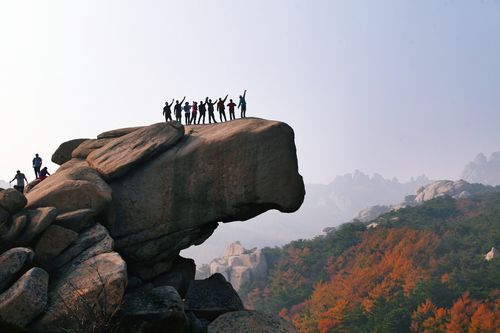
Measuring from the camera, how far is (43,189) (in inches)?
589

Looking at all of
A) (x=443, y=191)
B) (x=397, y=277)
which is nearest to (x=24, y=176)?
(x=397, y=277)

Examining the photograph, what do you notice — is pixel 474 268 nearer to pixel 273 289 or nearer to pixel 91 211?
pixel 273 289

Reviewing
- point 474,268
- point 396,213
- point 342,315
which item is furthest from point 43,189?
point 396,213

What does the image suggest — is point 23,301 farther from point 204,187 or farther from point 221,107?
point 221,107

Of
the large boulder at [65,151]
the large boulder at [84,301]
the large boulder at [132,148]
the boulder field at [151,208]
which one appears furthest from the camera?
the large boulder at [65,151]

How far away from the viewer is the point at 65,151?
19359 mm

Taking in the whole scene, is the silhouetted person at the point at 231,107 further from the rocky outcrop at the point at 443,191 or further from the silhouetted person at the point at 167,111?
the rocky outcrop at the point at 443,191

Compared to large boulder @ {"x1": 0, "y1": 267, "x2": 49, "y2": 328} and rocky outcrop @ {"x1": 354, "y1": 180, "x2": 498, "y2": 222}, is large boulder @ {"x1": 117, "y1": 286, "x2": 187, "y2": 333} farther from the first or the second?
rocky outcrop @ {"x1": 354, "y1": 180, "x2": 498, "y2": 222}

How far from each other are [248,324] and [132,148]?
7415 mm

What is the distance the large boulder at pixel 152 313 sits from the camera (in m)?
12.0

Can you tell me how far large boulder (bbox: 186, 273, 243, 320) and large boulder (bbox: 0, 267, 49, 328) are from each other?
7.15 meters

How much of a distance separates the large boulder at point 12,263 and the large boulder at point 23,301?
16.2 inches

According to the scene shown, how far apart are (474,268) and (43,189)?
62.9 m

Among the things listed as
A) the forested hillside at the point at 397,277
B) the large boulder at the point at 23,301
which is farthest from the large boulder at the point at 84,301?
the forested hillside at the point at 397,277
